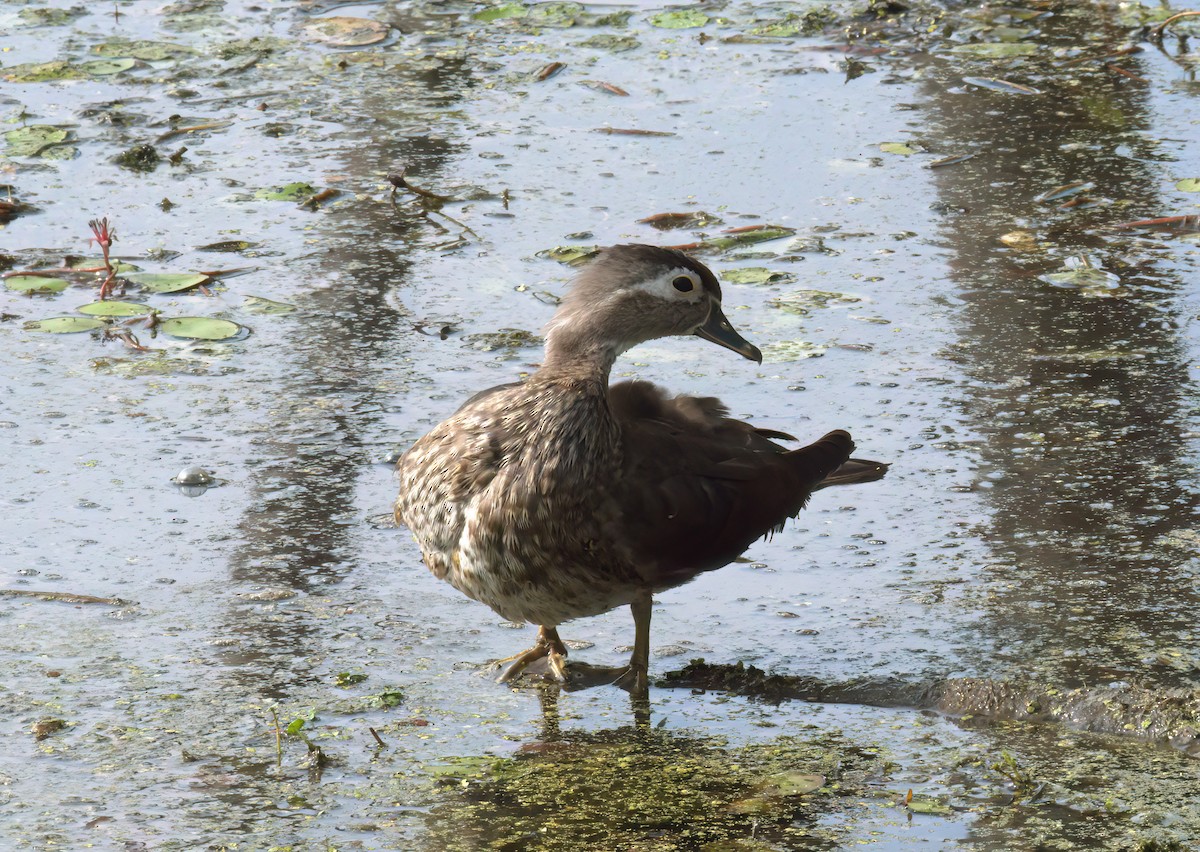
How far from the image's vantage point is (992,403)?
503 centimetres

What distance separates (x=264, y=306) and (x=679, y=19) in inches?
162

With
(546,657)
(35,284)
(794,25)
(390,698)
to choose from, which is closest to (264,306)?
(35,284)

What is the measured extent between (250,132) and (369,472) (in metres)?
3.25

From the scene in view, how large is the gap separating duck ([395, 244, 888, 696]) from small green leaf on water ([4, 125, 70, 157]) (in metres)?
3.87

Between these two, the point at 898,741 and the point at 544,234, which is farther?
the point at 544,234

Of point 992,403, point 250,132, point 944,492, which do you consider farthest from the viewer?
point 250,132

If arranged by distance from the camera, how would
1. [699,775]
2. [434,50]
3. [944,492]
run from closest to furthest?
1. [699,775]
2. [944,492]
3. [434,50]

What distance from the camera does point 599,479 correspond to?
3701 mm

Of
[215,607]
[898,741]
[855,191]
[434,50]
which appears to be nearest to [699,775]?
[898,741]

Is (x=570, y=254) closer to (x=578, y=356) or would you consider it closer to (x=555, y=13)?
(x=578, y=356)

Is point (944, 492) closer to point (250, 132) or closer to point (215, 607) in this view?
point (215, 607)

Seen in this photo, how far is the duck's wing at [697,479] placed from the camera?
12.2 feet

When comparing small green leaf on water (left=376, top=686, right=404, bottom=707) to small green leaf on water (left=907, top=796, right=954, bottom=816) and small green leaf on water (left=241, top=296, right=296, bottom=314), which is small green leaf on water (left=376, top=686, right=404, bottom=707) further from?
small green leaf on water (left=241, top=296, right=296, bottom=314)

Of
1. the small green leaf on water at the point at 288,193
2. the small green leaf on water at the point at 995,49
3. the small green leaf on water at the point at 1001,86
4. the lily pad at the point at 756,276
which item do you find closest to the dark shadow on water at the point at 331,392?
the small green leaf on water at the point at 288,193
